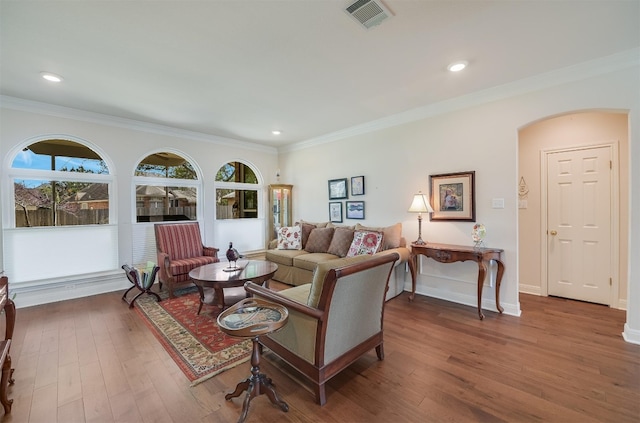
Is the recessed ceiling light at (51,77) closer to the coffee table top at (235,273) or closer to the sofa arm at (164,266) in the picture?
the sofa arm at (164,266)

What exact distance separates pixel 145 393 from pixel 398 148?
4.01 metres

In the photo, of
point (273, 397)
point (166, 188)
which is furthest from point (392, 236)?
point (166, 188)

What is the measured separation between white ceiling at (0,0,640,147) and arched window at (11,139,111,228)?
2.30 ft

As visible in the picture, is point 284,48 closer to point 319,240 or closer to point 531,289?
point 319,240

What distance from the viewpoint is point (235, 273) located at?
3.15 metres

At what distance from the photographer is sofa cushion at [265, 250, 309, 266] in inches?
169

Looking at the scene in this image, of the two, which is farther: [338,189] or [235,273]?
[338,189]

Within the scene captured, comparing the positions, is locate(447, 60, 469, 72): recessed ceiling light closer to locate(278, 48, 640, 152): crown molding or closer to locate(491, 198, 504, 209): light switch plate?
locate(278, 48, 640, 152): crown molding

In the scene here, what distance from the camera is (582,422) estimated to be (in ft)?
5.13

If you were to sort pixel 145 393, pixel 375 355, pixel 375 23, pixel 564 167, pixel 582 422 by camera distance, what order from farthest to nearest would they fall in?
pixel 564 167
pixel 375 355
pixel 375 23
pixel 145 393
pixel 582 422

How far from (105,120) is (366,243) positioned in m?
4.32

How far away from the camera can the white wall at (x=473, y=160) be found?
Result: 256cm

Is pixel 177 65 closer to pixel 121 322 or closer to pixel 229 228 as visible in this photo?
pixel 121 322

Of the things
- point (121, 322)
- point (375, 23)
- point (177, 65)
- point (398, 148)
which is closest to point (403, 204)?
point (398, 148)
